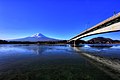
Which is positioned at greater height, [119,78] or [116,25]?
[116,25]

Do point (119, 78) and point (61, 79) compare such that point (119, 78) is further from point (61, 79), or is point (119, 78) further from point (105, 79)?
point (61, 79)

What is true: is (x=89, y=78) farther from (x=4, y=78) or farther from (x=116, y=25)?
(x=116, y=25)

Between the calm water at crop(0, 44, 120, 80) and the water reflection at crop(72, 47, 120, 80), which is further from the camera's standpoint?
the water reflection at crop(72, 47, 120, 80)

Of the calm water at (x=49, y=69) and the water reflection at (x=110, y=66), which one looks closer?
the calm water at (x=49, y=69)

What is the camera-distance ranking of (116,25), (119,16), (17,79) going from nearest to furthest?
(17,79) < (119,16) < (116,25)

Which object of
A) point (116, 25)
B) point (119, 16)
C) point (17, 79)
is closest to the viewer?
point (17, 79)

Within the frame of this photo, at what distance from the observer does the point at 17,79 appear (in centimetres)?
1009

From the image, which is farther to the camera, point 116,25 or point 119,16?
point 116,25

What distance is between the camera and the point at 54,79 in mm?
10180

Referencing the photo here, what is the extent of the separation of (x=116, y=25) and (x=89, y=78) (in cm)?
1611

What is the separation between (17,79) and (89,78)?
18.3 ft

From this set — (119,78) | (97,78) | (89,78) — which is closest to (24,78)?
(89,78)

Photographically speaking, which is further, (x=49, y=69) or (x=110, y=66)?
(x=110, y=66)

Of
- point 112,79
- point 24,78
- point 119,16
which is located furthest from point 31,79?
point 119,16
